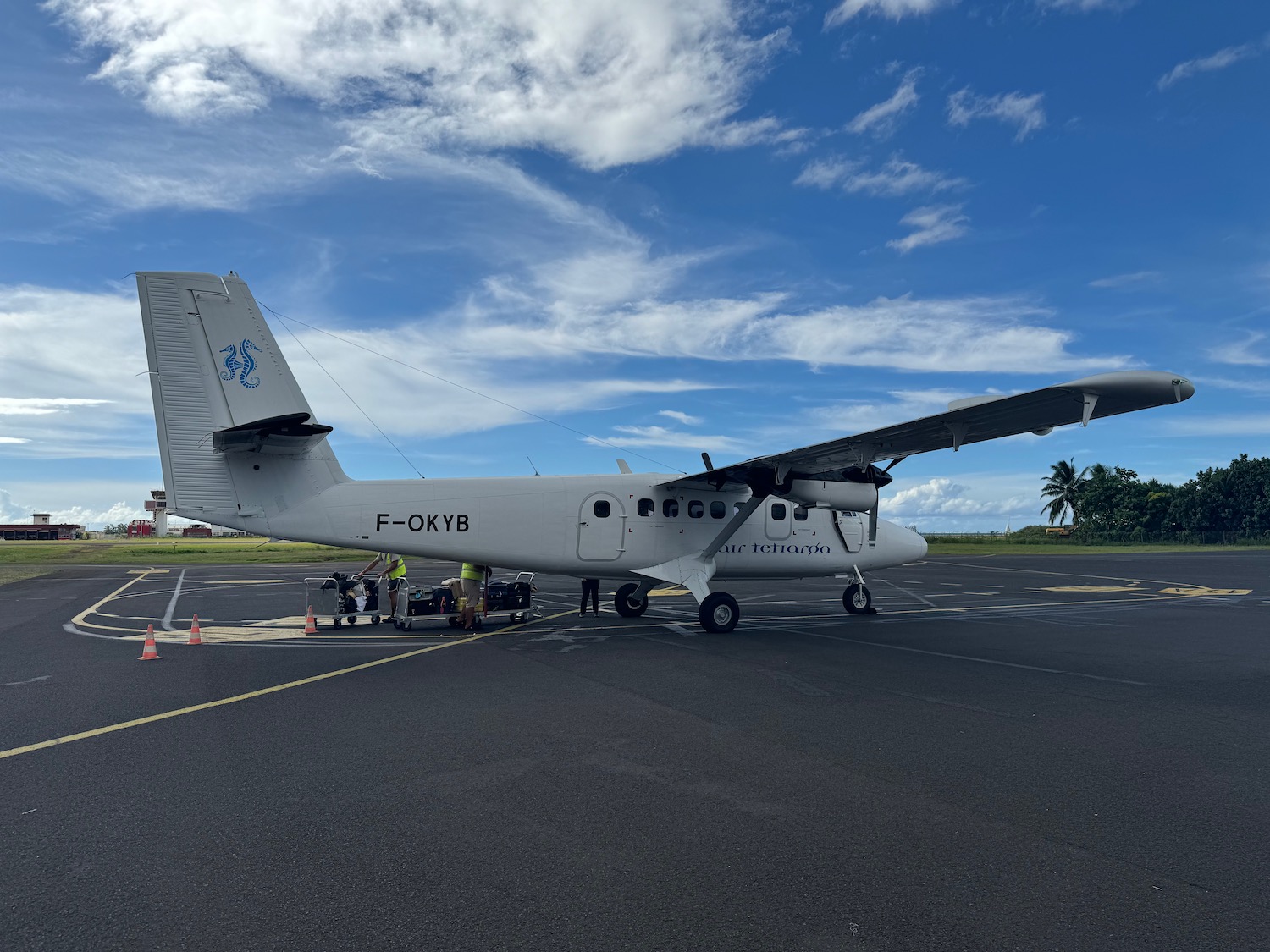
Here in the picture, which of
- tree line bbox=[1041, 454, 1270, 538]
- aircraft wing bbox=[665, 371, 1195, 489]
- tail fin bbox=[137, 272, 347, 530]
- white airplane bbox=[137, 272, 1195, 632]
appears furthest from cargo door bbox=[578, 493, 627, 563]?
tree line bbox=[1041, 454, 1270, 538]

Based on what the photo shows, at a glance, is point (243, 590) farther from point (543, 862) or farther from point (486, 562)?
point (543, 862)

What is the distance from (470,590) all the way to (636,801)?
10961 millimetres

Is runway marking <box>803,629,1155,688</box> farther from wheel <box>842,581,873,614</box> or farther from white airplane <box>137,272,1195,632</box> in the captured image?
wheel <box>842,581,873,614</box>

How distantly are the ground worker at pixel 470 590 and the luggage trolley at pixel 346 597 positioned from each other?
2.06 metres

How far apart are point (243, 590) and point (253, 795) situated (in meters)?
24.0

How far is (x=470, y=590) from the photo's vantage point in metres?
16.0

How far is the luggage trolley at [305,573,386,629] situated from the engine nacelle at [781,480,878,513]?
9560 mm

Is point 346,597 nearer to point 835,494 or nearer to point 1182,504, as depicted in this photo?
point 835,494

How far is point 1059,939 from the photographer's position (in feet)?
12.3

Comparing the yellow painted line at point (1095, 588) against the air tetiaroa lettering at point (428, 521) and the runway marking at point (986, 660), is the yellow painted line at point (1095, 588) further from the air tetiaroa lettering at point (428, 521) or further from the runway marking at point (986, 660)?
the air tetiaroa lettering at point (428, 521)

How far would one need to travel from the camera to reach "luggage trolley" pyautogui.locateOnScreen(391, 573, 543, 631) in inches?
624

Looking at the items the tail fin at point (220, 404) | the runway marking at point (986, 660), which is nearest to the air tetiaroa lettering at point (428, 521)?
the tail fin at point (220, 404)

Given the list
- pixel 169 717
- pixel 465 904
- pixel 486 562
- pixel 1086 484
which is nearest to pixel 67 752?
pixel 169 717

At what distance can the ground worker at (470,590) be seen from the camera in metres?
15.8
